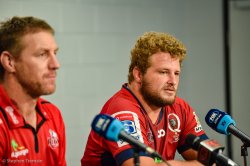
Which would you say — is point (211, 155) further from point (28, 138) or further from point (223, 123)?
point (28, 138)

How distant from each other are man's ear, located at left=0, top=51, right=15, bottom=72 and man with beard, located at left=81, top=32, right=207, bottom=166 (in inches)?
23.7

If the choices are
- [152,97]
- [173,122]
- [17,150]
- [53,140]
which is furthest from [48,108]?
[173,122]

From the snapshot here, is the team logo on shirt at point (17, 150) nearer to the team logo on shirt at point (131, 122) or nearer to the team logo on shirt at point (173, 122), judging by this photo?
the team logo on shirt at point (131, 122)

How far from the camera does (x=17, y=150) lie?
7.26 ft

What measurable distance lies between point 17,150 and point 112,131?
652 millimetres

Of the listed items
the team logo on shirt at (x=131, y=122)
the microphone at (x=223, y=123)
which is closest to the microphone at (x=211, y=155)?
the microphone at (x=223, y=123)

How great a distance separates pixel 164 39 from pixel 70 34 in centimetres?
121

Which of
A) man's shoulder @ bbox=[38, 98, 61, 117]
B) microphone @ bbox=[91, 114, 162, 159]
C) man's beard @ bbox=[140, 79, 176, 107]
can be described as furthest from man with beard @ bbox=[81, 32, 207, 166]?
microphone @ bbox=[91, 114, 162, 159]

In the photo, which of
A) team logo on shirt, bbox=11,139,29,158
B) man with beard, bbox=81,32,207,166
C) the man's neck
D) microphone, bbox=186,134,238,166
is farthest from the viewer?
the man's neck

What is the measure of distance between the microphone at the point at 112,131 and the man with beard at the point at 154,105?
0.80m

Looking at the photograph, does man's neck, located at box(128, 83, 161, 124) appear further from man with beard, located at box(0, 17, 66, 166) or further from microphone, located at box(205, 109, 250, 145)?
man with beard, located at box(0, 17, 66, 166)

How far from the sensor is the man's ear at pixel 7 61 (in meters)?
2.28

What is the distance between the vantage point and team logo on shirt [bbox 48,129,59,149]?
2.36 metres

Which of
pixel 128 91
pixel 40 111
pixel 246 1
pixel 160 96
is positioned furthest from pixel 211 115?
pixel 246 1
